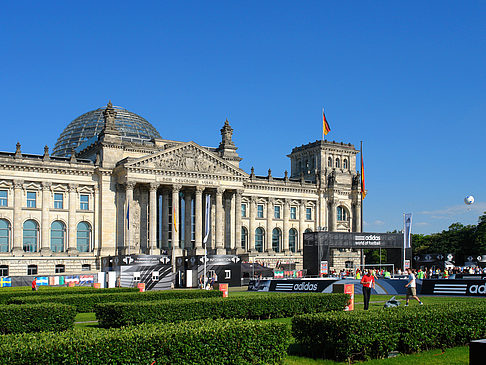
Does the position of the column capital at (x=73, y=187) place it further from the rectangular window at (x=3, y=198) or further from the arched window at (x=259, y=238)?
the arched window at (x=259, y=238)

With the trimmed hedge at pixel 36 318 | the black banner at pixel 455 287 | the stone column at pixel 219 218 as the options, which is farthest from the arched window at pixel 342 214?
the trimmed hedge at pixel 36 318

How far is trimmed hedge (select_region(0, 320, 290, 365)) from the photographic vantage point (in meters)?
13.2

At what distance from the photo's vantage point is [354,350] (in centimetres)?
1684

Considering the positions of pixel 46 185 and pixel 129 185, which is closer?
pixel 46 185

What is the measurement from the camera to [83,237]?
247 ft

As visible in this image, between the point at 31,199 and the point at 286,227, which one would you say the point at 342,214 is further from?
the point at 31,199

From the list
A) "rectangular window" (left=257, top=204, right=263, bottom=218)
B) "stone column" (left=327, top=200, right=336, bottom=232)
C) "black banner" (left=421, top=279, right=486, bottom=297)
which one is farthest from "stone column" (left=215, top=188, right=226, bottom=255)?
"black banner" (left=421, top=279, right=486, bottom=297)

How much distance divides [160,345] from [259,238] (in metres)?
78.8

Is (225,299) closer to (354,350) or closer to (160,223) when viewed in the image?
(354,350)

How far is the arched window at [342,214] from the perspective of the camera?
3969 inches

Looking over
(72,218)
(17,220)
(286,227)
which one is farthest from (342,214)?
(17,220)

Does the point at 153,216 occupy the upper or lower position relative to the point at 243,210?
lower

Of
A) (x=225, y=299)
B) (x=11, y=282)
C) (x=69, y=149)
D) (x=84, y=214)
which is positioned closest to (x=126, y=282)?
(x=11, y=282)

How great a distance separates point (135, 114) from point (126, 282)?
45.4m
